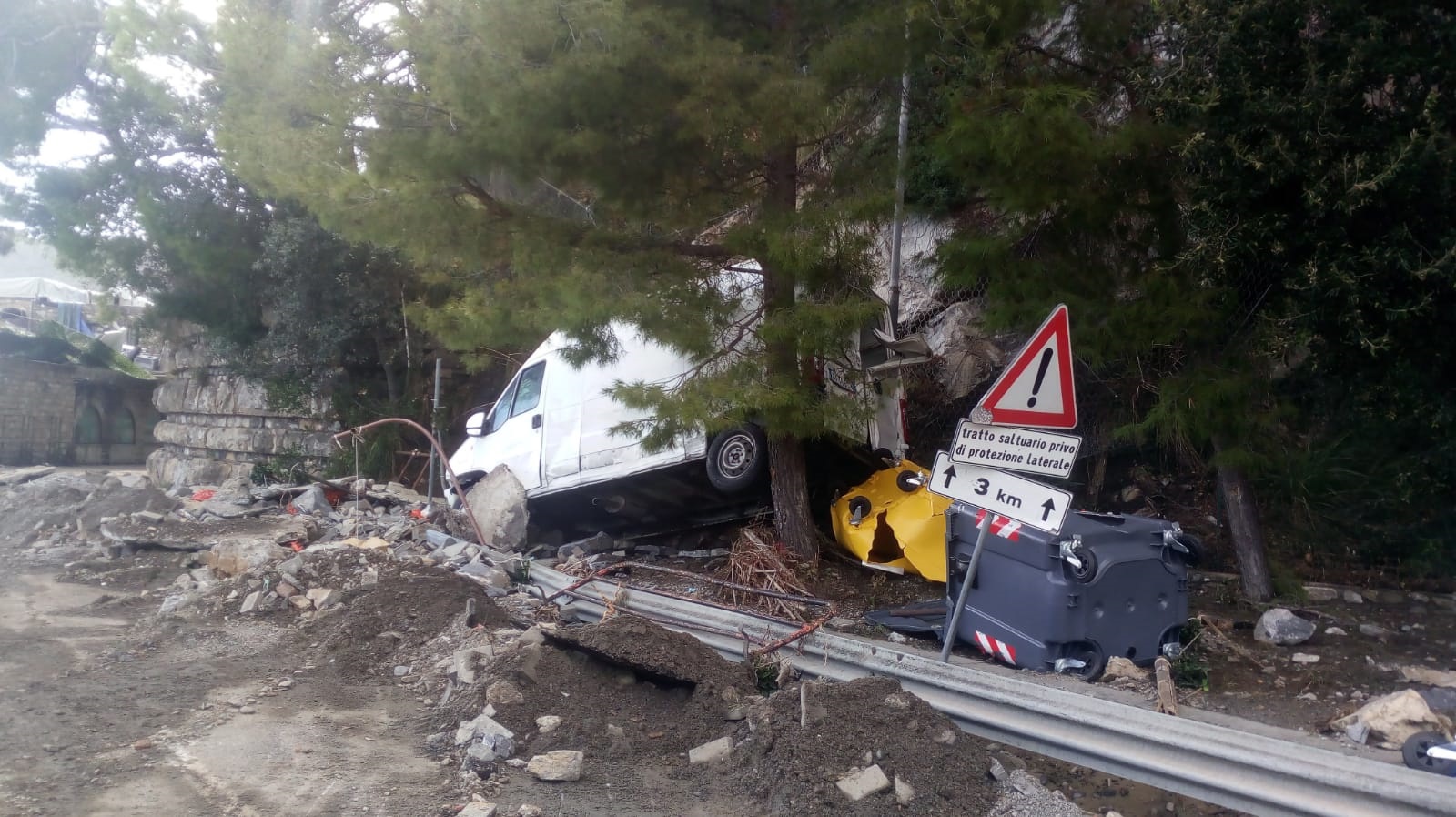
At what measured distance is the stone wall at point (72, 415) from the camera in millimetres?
24375

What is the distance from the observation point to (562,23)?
6898mm

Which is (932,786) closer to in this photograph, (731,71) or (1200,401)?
(1200,401)

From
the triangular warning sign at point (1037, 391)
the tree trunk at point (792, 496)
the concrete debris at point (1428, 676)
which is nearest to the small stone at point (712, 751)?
the triangular warning sign at point (1037, 391)

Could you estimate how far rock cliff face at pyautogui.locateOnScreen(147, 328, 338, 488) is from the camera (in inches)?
755

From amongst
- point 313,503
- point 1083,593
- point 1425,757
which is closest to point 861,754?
point 1083,593

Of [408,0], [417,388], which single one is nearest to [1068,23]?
[408,0]

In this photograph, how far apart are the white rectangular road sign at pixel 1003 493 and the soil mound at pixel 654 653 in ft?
5.18

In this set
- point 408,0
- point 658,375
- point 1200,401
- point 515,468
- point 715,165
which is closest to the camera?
point 1200,401

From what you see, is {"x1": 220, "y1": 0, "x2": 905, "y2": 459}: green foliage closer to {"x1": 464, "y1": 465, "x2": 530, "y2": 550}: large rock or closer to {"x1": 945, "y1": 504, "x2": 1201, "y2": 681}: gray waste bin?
{"x1": 945, "y1": 504, "x2": 1201, "y2": 681}: gray waste bin

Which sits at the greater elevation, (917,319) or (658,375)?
(917,319)

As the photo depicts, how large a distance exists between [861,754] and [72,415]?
27645 mm

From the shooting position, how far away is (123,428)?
27.2 metres

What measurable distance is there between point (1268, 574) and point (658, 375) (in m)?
5.21

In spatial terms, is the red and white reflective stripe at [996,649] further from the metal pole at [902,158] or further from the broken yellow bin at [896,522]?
the metal pole at [902,158]
